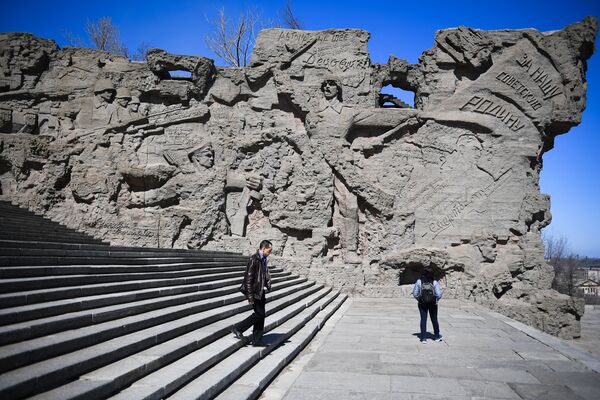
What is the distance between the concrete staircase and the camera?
3.54 meters

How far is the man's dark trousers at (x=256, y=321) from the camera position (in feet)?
17.8

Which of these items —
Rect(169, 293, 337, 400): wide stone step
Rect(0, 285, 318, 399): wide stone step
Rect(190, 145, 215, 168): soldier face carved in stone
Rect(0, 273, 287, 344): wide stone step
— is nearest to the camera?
Rect(0, 285, 318, 399): wide stone step

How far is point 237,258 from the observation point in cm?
1258

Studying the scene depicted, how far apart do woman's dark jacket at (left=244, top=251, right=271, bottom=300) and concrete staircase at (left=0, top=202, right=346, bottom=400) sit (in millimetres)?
694

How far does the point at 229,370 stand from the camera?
4.70m

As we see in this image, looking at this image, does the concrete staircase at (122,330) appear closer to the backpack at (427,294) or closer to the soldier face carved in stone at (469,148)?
the backpack at (427,294)

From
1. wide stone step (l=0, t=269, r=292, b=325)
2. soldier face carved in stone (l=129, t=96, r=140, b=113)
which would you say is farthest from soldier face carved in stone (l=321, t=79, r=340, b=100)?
wide stone step (l=0, t=269, r=292, b=325)

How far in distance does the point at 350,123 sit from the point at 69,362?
12.2 metres

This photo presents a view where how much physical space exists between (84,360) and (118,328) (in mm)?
912

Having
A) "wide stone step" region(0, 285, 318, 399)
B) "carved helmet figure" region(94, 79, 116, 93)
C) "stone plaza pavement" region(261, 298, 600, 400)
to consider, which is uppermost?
"carved helmet figure" region(94, 79, 116, 93)

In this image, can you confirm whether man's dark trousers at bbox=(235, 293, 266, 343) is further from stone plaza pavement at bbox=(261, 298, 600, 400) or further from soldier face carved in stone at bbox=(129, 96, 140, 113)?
soldier face carved in stone at bbox=(129, 96, 140, 113)

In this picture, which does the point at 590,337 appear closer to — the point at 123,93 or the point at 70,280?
the point at 70,280

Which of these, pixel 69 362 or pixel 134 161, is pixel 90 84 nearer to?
pixel 134 161

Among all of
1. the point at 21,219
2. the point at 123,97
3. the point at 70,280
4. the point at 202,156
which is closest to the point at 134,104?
the point at 123,97
